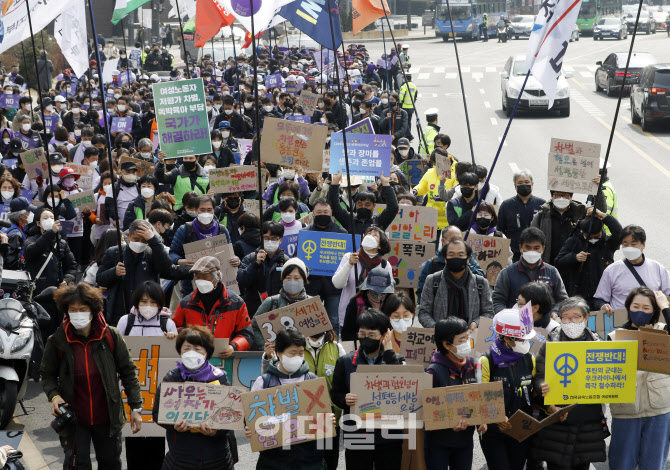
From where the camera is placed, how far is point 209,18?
1323cm

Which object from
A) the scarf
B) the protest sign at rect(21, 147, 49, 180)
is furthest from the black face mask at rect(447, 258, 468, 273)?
the protest sign at rect(21, 147, 49, 180)

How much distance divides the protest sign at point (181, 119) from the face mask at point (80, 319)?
5191 millimetres

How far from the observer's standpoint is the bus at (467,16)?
55.0 m

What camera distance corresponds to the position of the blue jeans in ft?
20.2

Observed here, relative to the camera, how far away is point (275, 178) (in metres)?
12.5

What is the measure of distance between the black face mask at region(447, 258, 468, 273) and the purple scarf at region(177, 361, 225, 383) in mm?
2097

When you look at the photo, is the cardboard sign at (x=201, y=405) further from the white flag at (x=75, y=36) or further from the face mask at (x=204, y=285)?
the white flag at (x=75, y=36)

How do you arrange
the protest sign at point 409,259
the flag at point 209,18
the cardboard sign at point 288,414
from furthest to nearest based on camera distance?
the flag at point 209,18 → the protest sign at point 409,259 → the cardboard sign at point 288,414

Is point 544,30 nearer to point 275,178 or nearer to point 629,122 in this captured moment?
point 275,178

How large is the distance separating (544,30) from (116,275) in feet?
13.9

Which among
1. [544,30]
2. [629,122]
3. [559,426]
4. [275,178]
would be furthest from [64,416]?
[629,122]

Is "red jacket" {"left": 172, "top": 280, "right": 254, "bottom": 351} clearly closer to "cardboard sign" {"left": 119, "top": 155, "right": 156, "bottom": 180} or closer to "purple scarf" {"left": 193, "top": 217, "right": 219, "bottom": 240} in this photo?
"purple scarf" {"left": 193, "top": 217, "right": 219, "bottom": 240}

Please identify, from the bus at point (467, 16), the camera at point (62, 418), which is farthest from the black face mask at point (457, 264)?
the bus at point (467, 16)

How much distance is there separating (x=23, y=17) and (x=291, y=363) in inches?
273
